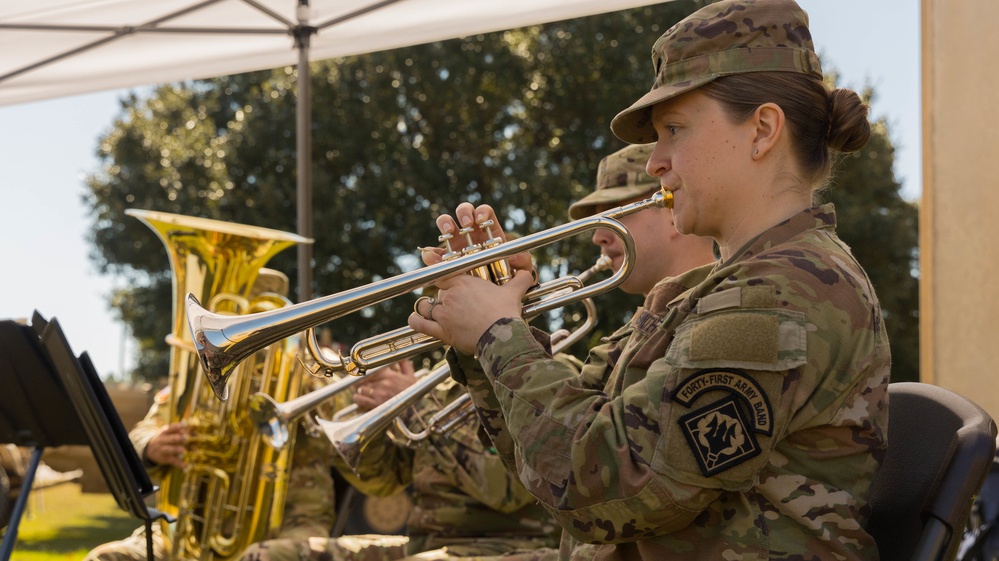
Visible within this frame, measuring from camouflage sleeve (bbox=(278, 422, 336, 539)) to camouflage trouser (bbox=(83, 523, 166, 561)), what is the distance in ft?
1.94

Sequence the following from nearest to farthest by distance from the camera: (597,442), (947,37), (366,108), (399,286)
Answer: (597,442) < (399,286) < (947,37) < (366,108)

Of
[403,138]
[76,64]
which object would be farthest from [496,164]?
[76,64]

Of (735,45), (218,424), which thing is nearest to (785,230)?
(735,45)

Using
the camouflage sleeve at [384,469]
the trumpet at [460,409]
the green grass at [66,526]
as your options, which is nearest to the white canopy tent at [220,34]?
the camouflage sleeve at [384,469]

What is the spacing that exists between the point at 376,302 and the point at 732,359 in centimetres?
88

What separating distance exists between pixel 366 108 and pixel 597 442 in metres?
13.4

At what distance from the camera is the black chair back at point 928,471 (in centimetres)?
168

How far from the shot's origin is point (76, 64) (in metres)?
5.91

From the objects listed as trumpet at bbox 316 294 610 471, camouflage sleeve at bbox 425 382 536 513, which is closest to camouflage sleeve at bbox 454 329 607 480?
trumpet at bbox 316 294 610 471

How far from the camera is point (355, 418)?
3.52 meters

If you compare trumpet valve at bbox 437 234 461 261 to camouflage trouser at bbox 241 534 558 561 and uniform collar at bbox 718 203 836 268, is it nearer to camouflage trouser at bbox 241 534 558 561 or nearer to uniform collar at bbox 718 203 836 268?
uniform collar at bbox 718 203 836 268

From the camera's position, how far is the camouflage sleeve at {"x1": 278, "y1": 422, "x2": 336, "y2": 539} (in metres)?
4.51

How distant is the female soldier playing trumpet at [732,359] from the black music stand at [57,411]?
1.21 meters

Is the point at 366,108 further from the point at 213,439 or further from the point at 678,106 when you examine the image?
the point at 678,106
